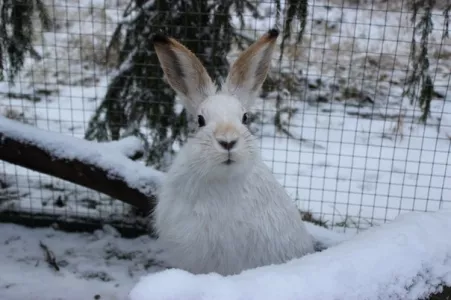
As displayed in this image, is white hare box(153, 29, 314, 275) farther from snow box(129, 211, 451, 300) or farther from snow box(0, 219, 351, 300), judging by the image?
snow box(0, 219, 351, 300)

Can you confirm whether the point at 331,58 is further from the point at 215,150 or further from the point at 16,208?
the point at 215,150

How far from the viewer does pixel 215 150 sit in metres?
2.16

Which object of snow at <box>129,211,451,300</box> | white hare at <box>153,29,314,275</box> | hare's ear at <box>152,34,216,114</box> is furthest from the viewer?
hare's ear at <box>152,34,216,114</box>

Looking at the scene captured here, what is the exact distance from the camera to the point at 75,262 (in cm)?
365

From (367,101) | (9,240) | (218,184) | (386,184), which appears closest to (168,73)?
(218,184)

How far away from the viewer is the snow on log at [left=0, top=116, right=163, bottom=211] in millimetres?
3619

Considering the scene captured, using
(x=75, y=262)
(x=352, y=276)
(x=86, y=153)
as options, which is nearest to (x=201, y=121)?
(x=352, y=276)

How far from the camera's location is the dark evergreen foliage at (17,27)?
367cm

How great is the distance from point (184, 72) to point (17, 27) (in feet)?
5.93

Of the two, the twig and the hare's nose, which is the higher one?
the hare's nose

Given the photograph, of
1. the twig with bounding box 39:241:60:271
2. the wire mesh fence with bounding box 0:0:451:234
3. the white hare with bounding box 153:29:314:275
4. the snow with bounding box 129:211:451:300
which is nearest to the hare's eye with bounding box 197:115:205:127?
the white hare with bounding box 153:29:314:275

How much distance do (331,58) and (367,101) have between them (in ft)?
3.42

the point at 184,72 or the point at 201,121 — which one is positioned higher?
the point at 184,72

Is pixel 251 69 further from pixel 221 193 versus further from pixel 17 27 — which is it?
pixel 17 27
